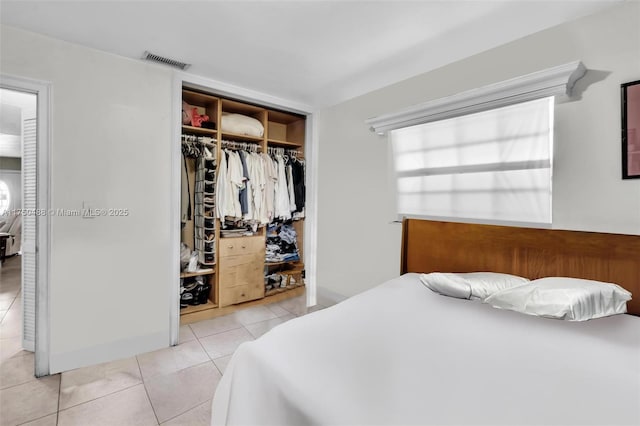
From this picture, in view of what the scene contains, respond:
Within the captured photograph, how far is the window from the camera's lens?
225 centimetres

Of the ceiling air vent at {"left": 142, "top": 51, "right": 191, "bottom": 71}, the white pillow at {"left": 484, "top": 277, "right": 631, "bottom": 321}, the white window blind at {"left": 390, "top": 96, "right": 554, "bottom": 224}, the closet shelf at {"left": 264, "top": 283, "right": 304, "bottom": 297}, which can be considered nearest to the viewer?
the white pillow at {"left": 484, "top": 277, "right": 631, "bottom": 321}

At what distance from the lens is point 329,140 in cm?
321

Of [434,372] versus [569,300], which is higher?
[569,300]

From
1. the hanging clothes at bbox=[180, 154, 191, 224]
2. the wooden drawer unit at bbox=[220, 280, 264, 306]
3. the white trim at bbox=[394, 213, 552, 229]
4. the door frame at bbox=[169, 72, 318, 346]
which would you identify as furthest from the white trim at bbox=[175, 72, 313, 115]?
the wooden drawer unit at bbox=[220, 280, 264, 306]

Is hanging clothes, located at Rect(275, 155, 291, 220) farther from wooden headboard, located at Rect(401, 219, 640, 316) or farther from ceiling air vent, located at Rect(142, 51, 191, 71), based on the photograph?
wooden headboard, located at Rect(401, 219, 640, 316)

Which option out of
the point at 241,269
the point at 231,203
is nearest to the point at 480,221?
the point at 231,203

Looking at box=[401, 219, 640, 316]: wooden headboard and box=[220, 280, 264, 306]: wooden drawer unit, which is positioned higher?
box=[401, 219, 640, 316]: wooden headboard

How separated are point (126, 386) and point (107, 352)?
44 centimetres

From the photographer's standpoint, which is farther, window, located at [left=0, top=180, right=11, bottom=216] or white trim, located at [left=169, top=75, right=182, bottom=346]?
white trim, located at [left=169, top=75, right=182, bottom=346]

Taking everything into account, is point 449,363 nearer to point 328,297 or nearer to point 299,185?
point 328,297

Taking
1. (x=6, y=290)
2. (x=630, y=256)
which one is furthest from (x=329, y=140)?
(x=6, y=290)

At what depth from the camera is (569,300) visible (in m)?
1.32

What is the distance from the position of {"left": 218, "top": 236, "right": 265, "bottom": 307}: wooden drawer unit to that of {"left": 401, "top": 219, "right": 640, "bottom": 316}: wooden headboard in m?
1.67

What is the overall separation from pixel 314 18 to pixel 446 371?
190 centimetres
